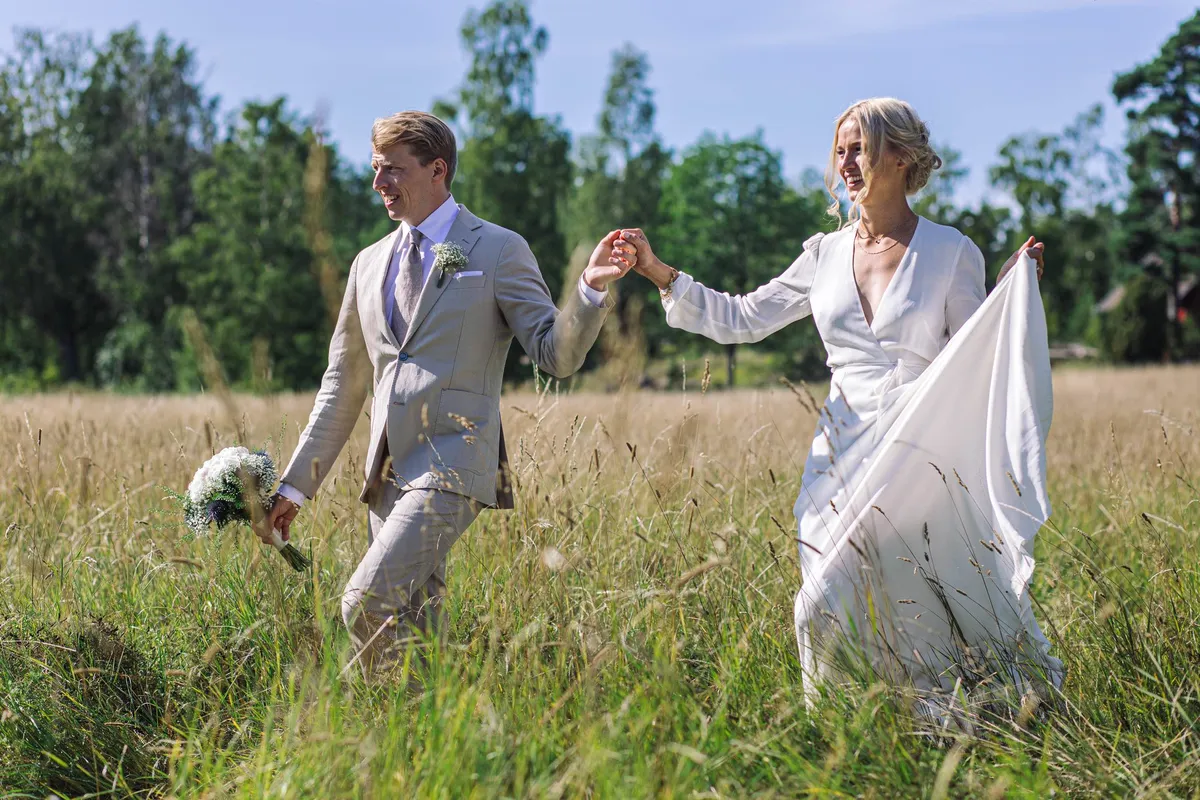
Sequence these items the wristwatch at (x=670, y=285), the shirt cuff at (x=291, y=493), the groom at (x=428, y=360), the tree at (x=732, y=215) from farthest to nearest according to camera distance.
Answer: the tree at (x=732, y=215) → the wristwatch at (x=670, y=285) → the shirt cuff at (x=291, y=493) → the groom at (x=428, y=360)

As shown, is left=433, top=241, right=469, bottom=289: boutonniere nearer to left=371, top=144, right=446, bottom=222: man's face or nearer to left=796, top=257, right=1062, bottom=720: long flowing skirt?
left=371, top=144, right=446, bottom=222: man's face

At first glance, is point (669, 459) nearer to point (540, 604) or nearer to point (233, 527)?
point (540, 604)

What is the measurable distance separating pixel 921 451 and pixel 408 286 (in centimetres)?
172

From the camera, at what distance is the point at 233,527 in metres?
4.44

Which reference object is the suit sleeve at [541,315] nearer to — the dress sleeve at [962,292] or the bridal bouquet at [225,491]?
the bridal bouquet at [225,491]

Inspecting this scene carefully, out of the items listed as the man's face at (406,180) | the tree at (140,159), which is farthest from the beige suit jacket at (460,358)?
the tree at (140,159)

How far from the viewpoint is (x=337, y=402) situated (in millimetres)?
3688

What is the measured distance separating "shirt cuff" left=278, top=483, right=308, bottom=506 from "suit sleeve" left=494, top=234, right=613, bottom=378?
918 millimetres

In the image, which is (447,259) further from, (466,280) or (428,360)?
(428,360)

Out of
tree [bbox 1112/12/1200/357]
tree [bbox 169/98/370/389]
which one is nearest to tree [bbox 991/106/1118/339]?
tree [bbox 1112/12/1200/357]

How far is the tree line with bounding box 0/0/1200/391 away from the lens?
31.9m

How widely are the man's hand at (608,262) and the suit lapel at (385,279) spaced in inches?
26.5

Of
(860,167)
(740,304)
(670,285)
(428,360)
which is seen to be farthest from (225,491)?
(860,167)

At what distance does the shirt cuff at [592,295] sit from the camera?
3.31m
